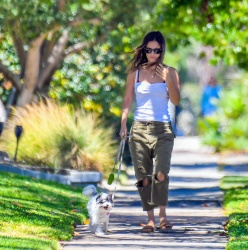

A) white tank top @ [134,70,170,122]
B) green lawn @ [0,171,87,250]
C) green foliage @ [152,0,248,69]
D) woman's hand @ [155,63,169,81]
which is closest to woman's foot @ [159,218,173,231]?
green lawn @ [0,171,87,250]

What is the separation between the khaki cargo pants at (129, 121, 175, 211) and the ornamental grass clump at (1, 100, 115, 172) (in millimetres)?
6090

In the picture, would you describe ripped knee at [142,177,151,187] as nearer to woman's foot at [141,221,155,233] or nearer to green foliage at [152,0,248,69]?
woman's foot at [141,221,155,233]

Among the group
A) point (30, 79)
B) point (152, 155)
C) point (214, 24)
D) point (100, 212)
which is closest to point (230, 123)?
point (30, 79)

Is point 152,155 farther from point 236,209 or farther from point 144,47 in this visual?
point 236,209

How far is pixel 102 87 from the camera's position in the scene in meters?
22.3

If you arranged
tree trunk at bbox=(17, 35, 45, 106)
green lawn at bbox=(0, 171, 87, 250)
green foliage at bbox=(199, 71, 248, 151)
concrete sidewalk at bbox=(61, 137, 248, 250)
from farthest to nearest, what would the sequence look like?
green foliage at bbox=(199, 71, 248, 151)
tree trunk at bbox=(17, 35, 45, 106)
concrete sidewalk at bbox=(61, 137, 248, 250)
green lawn at bbox=(0, 171, 87, 250)

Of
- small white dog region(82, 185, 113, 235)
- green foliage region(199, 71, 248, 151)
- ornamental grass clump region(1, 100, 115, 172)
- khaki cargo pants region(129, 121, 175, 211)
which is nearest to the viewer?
small white dog region(82, 185, 113, 235)

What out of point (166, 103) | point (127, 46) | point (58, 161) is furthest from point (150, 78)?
point (127, 46)

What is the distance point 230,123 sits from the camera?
2492 cm

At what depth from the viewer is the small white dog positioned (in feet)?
33.2

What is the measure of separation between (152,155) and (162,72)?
0.88 meters

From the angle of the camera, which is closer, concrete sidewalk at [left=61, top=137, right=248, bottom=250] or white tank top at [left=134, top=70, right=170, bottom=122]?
concrete sidewalk at [left=61, top=137, right=248, bottom=250]

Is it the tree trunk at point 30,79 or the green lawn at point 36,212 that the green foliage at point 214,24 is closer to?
the green lawn at point 36,212

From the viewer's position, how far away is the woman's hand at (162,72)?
10.6 meters
